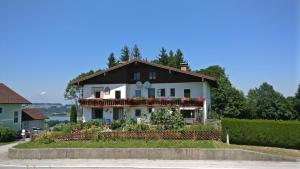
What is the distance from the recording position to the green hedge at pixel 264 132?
2216 cm

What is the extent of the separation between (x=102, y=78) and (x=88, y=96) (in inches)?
108

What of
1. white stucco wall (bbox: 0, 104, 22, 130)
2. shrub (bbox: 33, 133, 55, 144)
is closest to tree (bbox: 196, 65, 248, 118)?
white stucco wall (bbox: 0, 104, 22, 130)

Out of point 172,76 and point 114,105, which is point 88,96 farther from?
point 172,76

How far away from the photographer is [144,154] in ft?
69.2

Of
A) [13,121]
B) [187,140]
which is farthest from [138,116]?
[187,140]

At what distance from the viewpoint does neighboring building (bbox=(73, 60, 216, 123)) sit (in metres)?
38.5

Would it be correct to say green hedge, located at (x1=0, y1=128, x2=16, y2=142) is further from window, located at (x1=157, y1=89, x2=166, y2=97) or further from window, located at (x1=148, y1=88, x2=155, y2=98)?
window, located at (x1=157, y1=89, x2=166, y2=97)

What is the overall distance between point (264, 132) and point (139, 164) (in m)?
9.01

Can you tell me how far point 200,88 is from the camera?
39.5 meters

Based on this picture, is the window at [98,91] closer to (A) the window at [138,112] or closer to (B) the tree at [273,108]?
(A) the window at [138,112]

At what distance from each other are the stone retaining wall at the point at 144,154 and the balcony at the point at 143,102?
17032 millimetres

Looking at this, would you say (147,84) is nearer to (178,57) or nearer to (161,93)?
(161,93)

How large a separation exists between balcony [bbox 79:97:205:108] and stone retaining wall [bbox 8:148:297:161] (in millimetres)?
17032

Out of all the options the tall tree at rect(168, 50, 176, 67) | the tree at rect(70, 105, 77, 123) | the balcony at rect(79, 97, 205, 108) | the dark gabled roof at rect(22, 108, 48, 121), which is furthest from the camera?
the tall tree at rect(168, 50, 176, 67)
